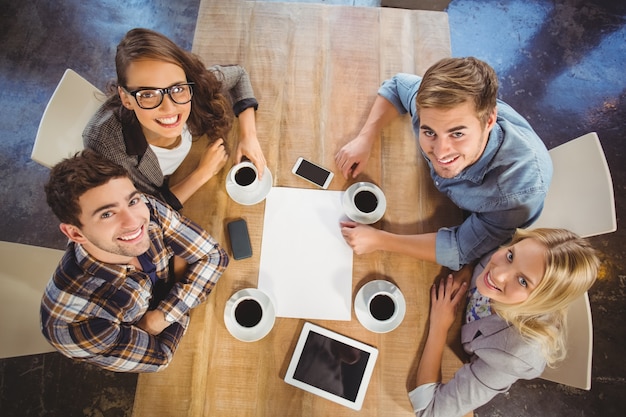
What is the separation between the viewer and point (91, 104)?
141cm

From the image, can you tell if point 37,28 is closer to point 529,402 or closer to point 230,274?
point 230,274

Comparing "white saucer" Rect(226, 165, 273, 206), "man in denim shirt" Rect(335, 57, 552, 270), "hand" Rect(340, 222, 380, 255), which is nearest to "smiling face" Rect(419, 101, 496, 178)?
"man in denim shirt" Rect(335, 57, 552, 270)

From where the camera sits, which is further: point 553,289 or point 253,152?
point 253,152

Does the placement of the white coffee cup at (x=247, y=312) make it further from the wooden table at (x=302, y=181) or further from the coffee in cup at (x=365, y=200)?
the coffee in cup at (x=365, y=200)

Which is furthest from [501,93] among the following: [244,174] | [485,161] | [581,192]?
[244,174]

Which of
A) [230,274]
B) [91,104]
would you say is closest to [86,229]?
[230,274]

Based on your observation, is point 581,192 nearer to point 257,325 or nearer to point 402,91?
point 402,91

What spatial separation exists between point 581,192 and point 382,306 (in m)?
0.70

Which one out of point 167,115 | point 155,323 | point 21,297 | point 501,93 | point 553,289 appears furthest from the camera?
point 501,93

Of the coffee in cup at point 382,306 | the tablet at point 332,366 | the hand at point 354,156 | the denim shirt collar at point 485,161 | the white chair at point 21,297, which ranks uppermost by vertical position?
the denim shirt collar at point 485,161

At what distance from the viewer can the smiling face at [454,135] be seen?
1003 millimetres

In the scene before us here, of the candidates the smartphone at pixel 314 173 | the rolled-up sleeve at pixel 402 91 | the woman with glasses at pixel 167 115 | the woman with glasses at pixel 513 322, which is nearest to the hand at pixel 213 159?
the woman with glasses at pixel 167 115

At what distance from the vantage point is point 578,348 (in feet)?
3.55

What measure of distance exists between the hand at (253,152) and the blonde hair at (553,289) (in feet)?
2.39
